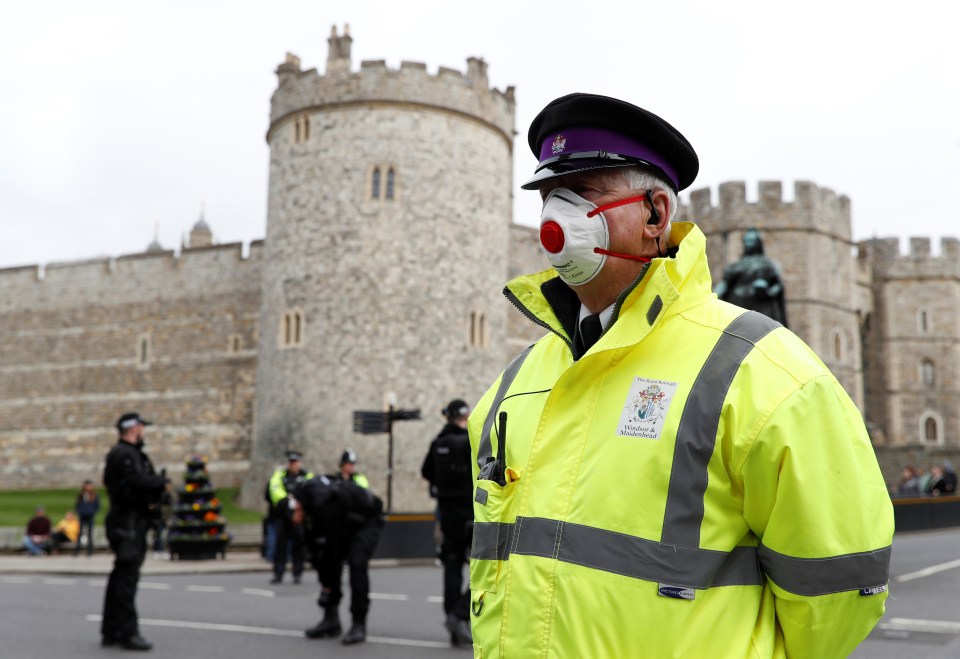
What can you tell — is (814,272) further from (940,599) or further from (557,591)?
(557,591)

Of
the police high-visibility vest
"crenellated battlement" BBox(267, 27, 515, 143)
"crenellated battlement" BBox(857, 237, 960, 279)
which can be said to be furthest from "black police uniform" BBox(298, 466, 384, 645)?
"crenellated battlement" BBox(857, 237, 960, 279)

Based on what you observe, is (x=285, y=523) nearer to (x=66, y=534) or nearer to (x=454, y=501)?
(x=454, y=501)

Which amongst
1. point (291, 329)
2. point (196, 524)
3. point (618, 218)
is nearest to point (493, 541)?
point (618, 218)

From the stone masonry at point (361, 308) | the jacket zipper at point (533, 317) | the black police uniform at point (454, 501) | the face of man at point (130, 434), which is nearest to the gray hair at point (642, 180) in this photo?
the jacket zipper at point (533, 317)

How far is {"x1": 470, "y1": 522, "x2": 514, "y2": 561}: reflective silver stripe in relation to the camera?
2.21m

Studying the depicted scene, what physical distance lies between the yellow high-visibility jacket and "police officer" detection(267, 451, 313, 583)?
11.0 metres

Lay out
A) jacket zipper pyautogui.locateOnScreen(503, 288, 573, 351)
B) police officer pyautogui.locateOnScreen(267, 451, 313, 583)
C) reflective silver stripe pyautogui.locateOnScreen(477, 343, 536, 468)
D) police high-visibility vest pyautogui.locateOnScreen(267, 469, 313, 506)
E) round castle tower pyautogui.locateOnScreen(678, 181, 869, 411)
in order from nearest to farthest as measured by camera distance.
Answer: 1. jacket zipper pyautogui.locateOnScreen(503, 288, 573, 351)
2. reflective silver stripe pyautogui.locateOnScreen(477, 343, 536, 468)
3. police officer pyautogui.locateOnScreen(267, 451, 313, 583)
4. police high-visibility vest pyautogui.locateOnScreen(267, 469, 313, 506)
5. round castle tower pyautogui.locateOnScreen(678, 181, 869, 411)

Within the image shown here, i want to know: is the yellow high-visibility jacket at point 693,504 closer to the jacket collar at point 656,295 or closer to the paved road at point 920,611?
the jacket collar at point 656,295

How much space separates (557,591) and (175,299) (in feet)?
111

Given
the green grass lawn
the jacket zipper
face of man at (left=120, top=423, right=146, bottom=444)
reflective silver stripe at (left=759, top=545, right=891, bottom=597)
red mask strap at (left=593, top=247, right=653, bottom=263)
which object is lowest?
the green grass lawn

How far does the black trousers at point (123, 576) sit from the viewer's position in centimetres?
764

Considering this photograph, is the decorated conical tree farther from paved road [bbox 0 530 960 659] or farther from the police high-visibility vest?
the police high-visibility vest

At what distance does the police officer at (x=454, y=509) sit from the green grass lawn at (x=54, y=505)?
17674mm

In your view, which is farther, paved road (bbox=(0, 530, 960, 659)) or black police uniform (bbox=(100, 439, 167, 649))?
black police uniform (bbox=(100, 439, 167, 649))
